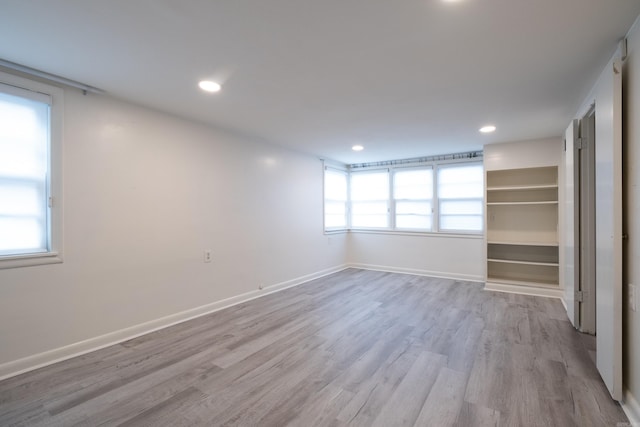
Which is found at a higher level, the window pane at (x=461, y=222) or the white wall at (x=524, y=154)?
the white wall at (x=524, y=154)

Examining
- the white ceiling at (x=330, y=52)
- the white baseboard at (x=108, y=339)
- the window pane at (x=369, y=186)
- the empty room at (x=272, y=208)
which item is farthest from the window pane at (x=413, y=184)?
the white baseboard at (x=108, y=339)

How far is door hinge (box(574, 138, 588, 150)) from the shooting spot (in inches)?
116

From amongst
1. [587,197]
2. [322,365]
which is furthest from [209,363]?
[587,197]

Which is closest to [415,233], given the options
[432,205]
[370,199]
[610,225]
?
[432,205]

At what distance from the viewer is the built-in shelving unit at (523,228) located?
4.60 metres

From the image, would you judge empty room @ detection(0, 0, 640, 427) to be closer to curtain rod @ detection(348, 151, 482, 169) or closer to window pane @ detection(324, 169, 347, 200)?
curtain rod @ detection(348, 151, 482, 169)

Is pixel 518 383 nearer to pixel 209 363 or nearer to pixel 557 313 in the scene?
pixel 557 313

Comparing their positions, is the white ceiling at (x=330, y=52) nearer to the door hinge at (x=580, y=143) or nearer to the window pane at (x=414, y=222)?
the door hinge at (x=580, y=143)

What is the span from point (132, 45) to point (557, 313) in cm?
503

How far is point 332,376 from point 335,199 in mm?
4325

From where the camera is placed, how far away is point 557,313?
3.62 m

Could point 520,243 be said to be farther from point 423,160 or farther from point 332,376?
point 332,376

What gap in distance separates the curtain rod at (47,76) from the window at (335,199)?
3964 mm

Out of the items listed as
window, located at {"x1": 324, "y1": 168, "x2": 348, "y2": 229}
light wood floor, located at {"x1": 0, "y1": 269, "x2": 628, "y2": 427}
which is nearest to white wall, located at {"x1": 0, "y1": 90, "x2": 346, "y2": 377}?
light wood floor, located at {"x1": 0, "y1": 269, "x2": 628, "y2": 427}
